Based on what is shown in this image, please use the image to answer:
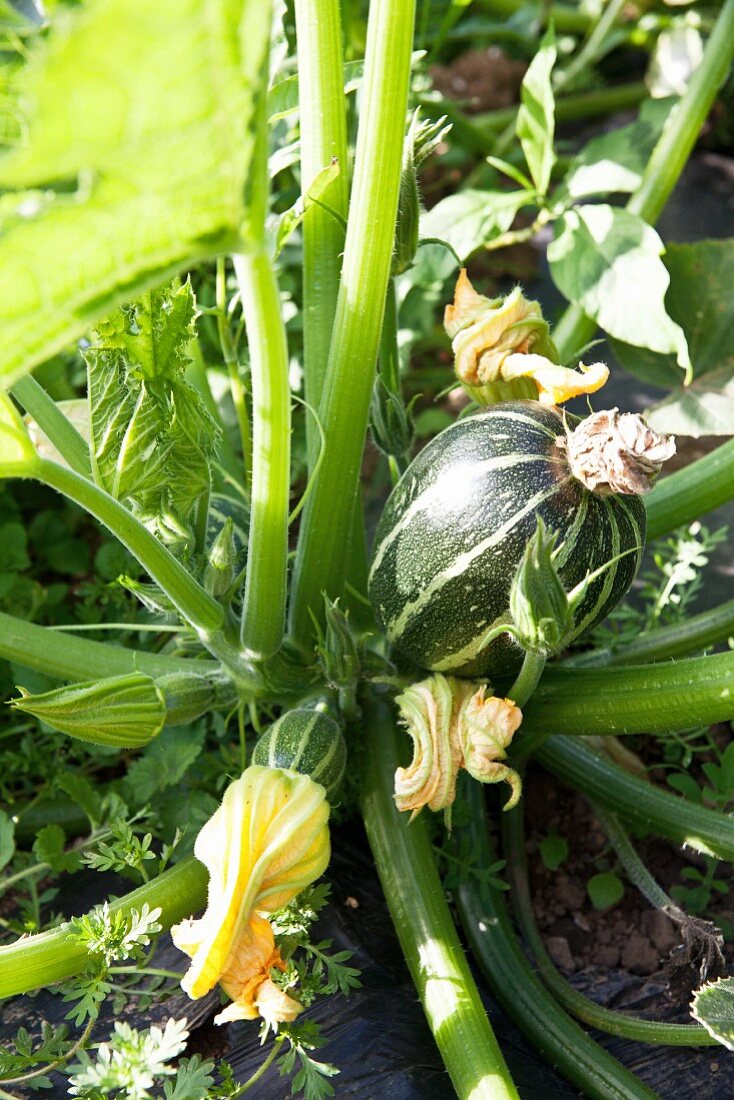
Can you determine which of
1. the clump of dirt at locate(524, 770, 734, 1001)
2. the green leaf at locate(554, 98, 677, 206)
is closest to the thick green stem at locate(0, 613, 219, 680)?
the clump of dirt at locate(524, 770, 734, 1001)

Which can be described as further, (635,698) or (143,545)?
(635,698)

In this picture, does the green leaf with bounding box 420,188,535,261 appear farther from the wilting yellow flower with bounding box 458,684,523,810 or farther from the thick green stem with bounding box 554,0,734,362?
the wilting yellow flower with bounding box 458,684,523,810

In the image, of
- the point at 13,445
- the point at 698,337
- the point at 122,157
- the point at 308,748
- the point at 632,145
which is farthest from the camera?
the point at 632,145

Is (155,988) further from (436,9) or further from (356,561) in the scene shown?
(436,9)

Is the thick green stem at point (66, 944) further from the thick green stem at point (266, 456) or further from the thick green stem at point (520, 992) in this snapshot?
the thick green stem at point (520, 992)

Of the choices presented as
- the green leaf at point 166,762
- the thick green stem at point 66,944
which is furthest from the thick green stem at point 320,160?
the thick green stem at point 66,944

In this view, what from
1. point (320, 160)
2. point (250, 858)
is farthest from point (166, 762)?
point (320, 160)

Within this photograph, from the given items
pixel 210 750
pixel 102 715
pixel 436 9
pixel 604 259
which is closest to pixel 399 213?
pixel 604 259

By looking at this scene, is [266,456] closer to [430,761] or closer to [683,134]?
[430,761]

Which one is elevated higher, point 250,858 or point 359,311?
point 359,311
